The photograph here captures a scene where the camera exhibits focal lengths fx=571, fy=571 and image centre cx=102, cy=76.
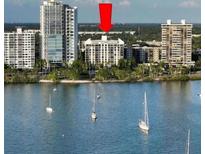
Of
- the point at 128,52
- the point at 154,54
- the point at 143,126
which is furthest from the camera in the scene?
the point at 154,54

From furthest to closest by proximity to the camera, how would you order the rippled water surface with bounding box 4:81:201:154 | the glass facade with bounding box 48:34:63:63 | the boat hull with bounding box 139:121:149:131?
the glass facade with bounding box 48:34:63:63 < the boat hull with bounding box 139:121:149:131 < the rippled water surface with bounding box 4:81:201:154

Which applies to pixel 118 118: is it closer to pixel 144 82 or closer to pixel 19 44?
pixel 144 82

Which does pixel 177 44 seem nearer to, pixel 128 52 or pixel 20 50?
pixel 128 52

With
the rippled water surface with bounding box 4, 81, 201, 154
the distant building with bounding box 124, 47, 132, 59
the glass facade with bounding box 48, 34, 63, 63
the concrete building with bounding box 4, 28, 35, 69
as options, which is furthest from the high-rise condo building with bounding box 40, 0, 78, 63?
the rippled water surface with bounding box 4, 81, 201, 154

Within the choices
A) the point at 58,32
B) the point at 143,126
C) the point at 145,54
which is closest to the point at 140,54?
the point at 145,54

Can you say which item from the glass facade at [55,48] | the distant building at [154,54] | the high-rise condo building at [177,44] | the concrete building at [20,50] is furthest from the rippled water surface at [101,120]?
the distant building at [154,54]

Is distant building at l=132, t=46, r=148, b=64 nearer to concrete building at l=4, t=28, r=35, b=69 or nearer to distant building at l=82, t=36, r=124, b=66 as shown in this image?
distant building at l=82, t=36, r=124, b=66
